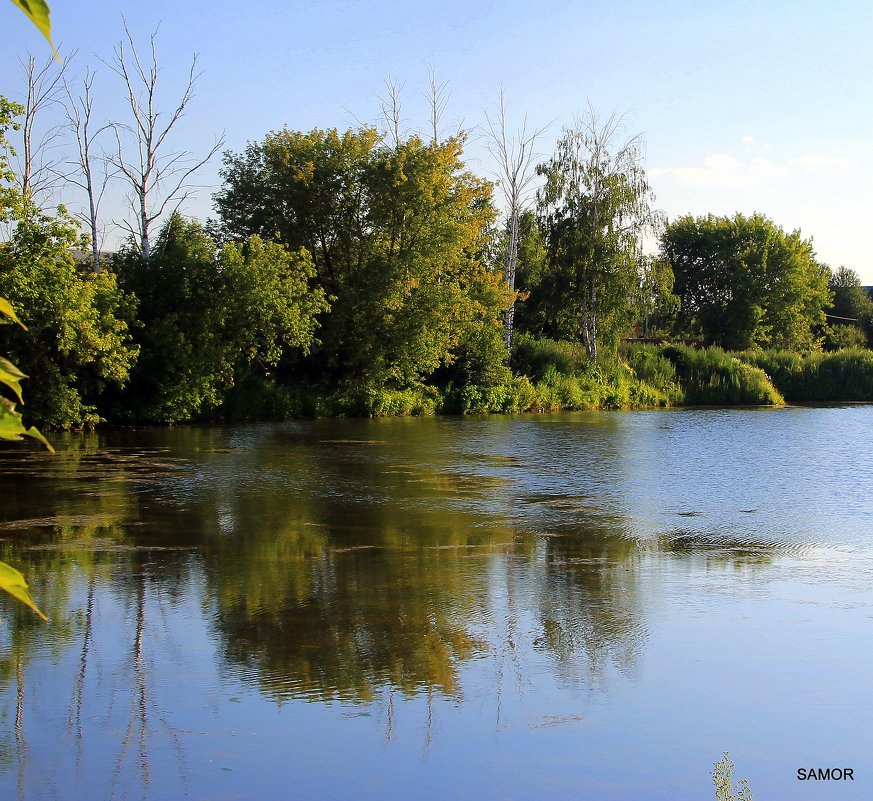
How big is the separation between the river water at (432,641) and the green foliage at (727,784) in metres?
0.06

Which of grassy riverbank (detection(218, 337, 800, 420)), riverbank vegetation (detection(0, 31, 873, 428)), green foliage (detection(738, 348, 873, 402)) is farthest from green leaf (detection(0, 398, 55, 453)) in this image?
green foliage (detection(738, 348, 873, 402))

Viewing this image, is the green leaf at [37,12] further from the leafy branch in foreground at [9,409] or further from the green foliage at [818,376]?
the green foliage at [818,376]

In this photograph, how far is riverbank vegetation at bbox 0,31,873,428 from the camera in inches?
902

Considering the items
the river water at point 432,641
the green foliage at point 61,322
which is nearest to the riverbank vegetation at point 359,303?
the green foliage at point 61,322

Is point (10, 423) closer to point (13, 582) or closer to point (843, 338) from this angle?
point (13, 582)

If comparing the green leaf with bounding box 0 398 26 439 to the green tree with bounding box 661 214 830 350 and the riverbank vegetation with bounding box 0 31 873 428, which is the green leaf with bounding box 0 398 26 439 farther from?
the green tree with bounding box 661 214 830 350

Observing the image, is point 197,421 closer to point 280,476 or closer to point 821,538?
point 280,476

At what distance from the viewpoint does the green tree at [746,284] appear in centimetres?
5712

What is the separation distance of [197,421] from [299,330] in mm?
4399

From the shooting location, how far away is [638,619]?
7.02m

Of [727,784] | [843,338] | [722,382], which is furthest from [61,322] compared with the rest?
[843,338]

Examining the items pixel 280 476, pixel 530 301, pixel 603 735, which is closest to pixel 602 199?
→ pixel 530 301

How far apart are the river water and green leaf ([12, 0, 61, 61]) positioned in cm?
372

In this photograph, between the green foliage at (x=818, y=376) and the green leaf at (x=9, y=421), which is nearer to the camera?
the green leaf at (x=9, y=421)
